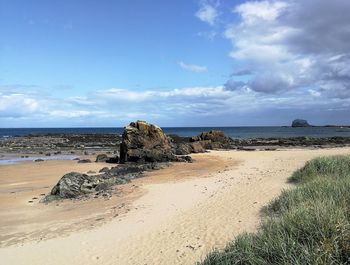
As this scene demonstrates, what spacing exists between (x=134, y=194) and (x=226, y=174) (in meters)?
5.21

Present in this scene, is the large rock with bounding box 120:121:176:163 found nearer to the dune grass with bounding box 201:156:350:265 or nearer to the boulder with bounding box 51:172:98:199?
the boulder with bounding box 51:172:98:199

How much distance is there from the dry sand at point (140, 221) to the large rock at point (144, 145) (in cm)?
809

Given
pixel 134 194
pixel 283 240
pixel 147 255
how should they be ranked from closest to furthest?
pixel 283 240 < pixel 147 255 < pixel 134 194

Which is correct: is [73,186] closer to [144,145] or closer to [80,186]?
[80,186]

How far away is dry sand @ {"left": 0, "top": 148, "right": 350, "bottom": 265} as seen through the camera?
8.21m

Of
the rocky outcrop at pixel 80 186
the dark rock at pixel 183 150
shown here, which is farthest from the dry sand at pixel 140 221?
the dark rock at pixel 183 150

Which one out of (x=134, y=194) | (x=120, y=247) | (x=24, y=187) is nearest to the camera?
(x=120, y=247)

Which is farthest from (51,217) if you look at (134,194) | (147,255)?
(147,255)

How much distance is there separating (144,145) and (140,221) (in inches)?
693

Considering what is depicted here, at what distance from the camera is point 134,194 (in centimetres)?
1500

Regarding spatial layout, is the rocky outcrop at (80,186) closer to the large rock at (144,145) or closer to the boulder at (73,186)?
the boulder at (73,186)

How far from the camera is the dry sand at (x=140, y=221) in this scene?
821cm

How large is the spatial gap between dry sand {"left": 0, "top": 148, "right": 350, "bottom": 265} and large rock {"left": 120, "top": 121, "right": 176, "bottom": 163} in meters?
8.09

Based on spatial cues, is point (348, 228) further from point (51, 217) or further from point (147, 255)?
point (51, 217)
